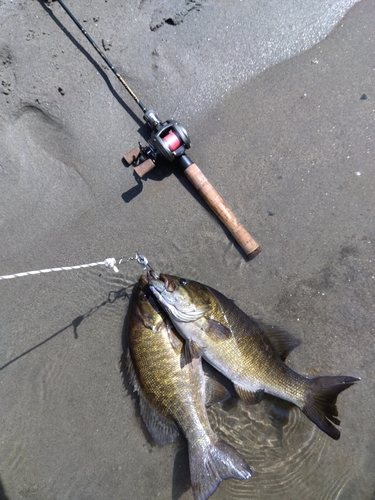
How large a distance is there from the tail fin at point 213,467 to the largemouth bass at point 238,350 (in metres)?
0.46

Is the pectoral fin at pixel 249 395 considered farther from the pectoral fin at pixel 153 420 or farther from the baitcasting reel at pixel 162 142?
the baitcasting reel at pixel 162 142

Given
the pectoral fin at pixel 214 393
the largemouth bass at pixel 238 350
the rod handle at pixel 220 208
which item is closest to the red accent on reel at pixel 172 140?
the rod handle at pixel 220 208

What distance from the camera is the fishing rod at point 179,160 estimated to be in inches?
119

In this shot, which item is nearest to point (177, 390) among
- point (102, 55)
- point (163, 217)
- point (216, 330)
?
point (216, 330)

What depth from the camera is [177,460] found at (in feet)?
10.2

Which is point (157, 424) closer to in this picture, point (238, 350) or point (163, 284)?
point (238, 350)

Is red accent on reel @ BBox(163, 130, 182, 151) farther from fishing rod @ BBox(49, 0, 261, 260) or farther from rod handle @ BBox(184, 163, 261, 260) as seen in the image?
rod handle @ BBox(184, 163, 261, 260)

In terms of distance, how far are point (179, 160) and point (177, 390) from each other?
199cm

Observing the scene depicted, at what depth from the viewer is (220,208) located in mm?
3143

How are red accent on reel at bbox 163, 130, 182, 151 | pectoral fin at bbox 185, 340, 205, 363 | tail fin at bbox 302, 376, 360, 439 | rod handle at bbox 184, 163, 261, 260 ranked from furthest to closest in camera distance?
rod handle at bbox 184, 163, 261, 260 → red accent on reel at bbox 163, 130, 182, 151 → pectoral fin at bbox 185, 340, 205, 363 → tail fin at bbox 302, 376, 360, 439

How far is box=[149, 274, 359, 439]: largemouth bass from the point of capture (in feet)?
9.19

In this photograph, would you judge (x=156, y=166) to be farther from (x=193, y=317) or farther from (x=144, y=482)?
(x=144, y=482)

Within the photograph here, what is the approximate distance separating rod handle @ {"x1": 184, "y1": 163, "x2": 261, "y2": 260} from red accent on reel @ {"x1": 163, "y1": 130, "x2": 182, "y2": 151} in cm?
24

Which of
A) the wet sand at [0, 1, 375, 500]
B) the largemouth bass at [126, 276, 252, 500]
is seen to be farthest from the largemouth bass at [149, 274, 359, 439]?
the wet sand at [0, 1, 375, 500]
